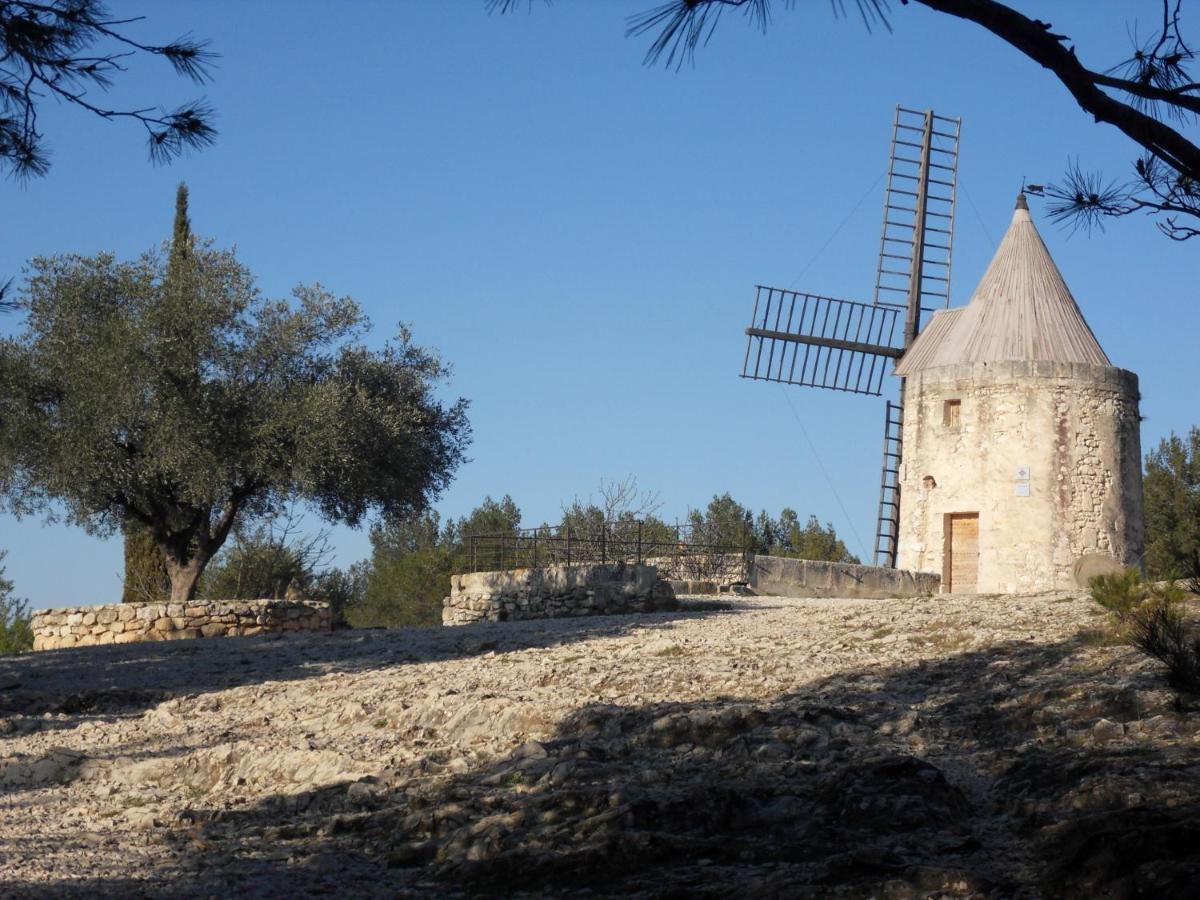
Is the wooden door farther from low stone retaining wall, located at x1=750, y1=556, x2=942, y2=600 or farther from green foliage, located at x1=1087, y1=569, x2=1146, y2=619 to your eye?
green foliage, located at x1=1087, y1=569, x2=1146, y2=619

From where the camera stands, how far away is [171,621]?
18.9 meters

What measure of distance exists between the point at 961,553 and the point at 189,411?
1375 centimetres

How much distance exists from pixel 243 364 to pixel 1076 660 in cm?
1419

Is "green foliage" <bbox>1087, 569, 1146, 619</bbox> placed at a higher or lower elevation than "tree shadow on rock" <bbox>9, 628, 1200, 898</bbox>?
higher

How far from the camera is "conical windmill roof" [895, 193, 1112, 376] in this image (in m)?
24.9

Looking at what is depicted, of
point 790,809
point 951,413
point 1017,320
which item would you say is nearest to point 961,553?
point 951,413

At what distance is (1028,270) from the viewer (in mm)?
26422

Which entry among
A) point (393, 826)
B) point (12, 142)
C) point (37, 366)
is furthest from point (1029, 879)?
point (37, 366)

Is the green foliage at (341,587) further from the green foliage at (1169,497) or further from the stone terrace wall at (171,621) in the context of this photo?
the green foliage at (1169,497)

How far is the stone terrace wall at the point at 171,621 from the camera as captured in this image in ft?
62.1

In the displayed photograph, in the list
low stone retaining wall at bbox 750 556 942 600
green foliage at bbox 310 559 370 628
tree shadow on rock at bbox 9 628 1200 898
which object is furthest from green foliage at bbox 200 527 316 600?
tree shadow on rock at bbox 9 628 1200 898

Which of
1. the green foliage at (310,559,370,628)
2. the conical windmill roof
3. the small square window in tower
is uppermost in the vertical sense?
the conical windmill roof

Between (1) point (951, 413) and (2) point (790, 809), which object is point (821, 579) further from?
(2) point (790, 809)

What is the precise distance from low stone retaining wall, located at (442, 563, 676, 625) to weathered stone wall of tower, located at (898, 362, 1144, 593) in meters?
7.44
